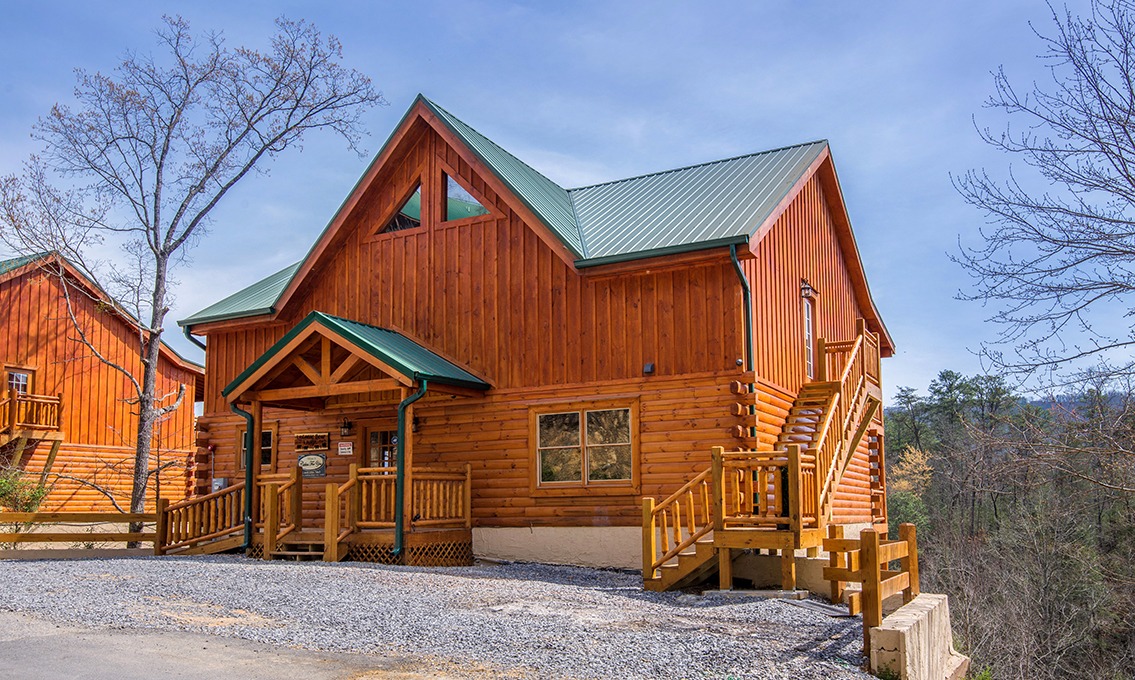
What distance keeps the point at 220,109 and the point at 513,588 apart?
62.8 ft

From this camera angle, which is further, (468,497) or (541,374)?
(541,374)

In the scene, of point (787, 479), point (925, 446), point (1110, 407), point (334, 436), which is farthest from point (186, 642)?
point (925, 446)

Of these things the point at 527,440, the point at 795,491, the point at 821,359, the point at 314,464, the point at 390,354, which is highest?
the point at 821,359

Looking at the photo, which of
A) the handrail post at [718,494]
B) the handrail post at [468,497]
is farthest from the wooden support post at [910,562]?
the handrail post at [468,497]

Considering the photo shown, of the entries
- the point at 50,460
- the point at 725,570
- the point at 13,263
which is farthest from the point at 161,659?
the point at 13,263

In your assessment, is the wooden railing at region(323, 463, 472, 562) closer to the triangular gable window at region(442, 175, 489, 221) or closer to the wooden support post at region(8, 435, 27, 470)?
the triangular gable window at region(442, 175, 489, 221)

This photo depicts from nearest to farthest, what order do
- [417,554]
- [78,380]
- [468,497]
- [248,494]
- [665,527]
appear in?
[665,527]
[417,554]
[468,497]
[248,494]
[78,380]

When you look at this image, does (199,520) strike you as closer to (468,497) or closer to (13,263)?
(468,497)

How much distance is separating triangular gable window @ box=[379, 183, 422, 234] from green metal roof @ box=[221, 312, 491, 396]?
2.28 metres

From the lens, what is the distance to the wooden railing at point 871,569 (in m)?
8.83

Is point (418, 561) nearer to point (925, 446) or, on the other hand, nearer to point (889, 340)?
point (889, 340)

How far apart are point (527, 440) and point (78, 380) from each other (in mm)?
18888

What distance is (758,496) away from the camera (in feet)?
45.2

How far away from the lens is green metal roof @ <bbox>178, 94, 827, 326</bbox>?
16.5 meters
